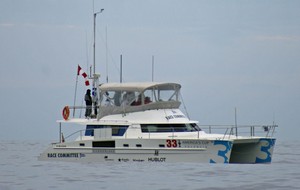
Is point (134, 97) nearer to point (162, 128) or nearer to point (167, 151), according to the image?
point (162, 128)

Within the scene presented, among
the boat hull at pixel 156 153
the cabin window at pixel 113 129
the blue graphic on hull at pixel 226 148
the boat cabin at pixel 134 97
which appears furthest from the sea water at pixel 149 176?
the boat cabin at pixel 134 97

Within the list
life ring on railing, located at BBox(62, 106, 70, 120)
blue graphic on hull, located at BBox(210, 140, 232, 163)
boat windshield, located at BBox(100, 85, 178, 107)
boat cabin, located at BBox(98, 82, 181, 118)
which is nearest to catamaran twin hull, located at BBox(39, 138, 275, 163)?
blue graphic on hull, located at BBox(210, 140, 232, 163)

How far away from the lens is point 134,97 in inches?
1350

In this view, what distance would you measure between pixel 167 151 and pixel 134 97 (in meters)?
3.45

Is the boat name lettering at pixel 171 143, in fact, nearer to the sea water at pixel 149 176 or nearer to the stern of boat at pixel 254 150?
the sea water at pixel 149 176

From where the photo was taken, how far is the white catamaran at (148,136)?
104 ft

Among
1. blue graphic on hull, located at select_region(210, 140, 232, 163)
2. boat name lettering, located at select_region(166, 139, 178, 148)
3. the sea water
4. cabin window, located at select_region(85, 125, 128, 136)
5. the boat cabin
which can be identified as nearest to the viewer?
the sea water

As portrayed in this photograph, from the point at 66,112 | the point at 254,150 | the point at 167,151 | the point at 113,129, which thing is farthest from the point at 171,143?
the point at 66,112

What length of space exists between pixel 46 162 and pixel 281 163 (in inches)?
399

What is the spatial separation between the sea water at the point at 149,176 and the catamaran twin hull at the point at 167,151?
11.8 inches

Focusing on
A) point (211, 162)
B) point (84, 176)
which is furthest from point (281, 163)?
point (84, 176)

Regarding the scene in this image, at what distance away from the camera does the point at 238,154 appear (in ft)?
113

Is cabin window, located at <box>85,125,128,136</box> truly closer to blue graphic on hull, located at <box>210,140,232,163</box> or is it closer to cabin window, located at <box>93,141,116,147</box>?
cabin window, located at <box>93,141,116,147</box>

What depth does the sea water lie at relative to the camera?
1056 inches
